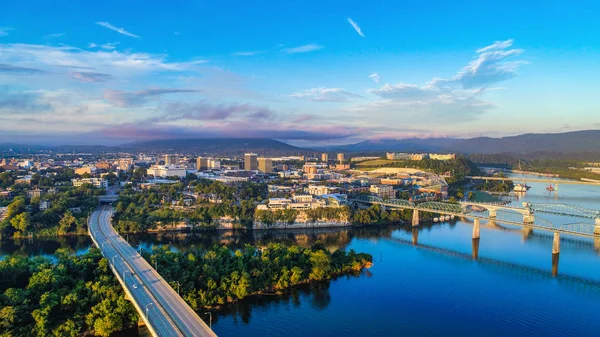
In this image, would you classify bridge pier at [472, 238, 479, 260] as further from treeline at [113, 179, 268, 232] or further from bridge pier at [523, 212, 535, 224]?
treeline at [113, 179, 268, 232]

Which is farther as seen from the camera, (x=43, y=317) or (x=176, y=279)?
(x=176, y=279)

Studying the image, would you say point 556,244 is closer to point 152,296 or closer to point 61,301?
point 152,296

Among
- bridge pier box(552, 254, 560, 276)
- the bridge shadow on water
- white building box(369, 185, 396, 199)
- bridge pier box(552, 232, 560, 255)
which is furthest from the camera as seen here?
white building box(369, 185, 396, 199)

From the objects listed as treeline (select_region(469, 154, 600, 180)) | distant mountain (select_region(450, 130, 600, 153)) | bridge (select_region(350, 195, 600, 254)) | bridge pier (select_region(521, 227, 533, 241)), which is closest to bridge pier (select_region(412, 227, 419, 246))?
bridge (select_region(350, 195, 600, 254))

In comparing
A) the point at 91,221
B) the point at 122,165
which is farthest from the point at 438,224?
the point at 122,165

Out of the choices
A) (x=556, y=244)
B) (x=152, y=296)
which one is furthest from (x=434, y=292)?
(x=152, y=296)

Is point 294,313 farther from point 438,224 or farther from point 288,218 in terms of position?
point 438,224

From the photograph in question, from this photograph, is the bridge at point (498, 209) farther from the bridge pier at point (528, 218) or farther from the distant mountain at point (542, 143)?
the distant mountain at point (542, 143)
